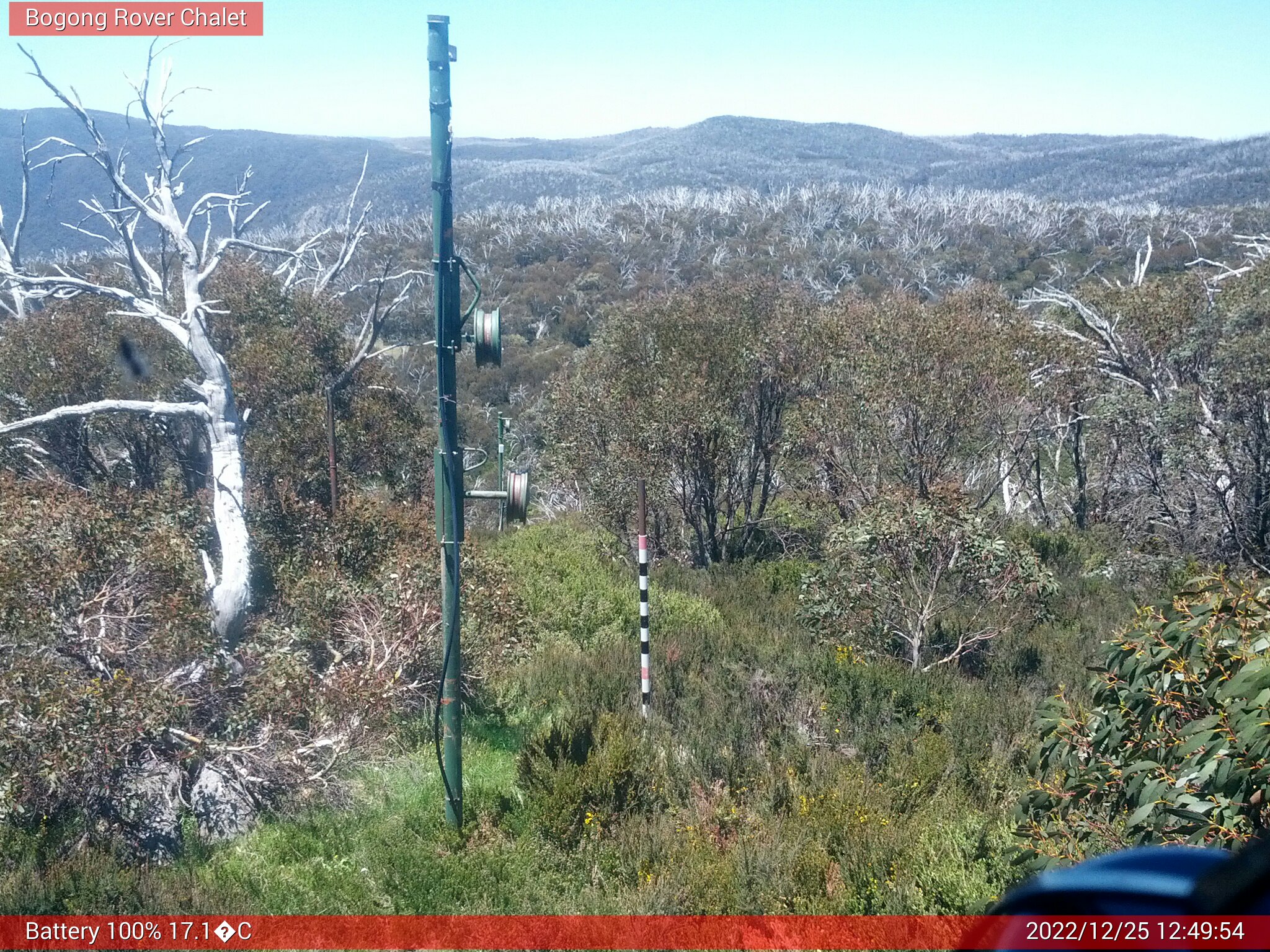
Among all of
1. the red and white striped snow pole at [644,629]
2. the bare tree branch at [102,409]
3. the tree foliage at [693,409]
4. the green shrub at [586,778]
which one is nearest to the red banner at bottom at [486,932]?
the green shrub at [586,778]

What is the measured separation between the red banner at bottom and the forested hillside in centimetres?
12

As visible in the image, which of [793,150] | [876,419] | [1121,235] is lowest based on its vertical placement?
[876,419]

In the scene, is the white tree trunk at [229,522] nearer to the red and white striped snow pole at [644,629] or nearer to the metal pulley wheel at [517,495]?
the red and white striped snow pole at [644,629]

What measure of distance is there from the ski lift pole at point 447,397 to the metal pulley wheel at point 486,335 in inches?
5.7

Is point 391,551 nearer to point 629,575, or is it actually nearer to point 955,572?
point 629,575

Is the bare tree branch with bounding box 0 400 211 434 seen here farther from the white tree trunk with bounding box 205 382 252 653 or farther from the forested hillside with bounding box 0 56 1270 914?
the white tree trunk with bounding box 205 382 252 653

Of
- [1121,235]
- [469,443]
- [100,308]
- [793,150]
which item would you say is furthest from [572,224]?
[793,150]

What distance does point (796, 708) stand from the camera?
7207 mm

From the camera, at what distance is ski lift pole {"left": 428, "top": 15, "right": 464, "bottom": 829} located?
4707 mm

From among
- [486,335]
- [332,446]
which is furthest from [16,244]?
[486,335]

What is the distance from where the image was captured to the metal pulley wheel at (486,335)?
4750 millimetres

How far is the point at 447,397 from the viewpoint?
4.96 meters

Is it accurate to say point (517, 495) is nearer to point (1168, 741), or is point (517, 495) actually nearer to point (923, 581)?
point (1168, 741)

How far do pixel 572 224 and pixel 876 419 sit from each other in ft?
150
